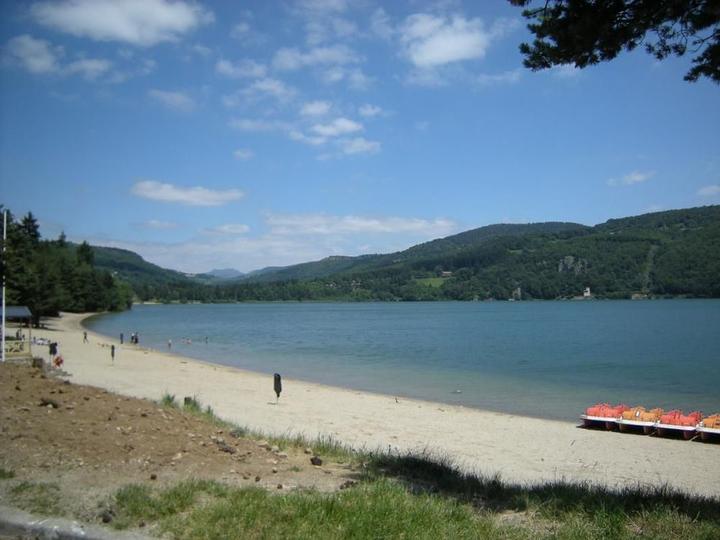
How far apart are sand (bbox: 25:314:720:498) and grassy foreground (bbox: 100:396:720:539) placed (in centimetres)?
377

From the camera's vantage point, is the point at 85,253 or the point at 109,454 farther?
the point at 85,253

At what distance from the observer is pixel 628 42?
20.8ft

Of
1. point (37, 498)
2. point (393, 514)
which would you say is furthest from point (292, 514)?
point (37, 498)

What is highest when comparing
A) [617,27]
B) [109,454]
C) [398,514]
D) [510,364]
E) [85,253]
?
[85,253]

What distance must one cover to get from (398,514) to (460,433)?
45.5 ft

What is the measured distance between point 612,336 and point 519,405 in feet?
158

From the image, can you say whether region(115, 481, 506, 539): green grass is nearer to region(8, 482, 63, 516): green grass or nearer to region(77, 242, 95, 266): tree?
region(8, 482, 63, 516): green grass

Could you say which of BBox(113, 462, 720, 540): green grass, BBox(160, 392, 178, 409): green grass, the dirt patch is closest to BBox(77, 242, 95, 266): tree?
BBox(160, 392, 178, 409): green grass

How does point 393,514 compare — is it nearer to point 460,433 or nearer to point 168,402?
point 168,402

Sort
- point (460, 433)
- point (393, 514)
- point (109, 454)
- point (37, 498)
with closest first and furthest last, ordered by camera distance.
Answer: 1. point (393, 514)
2. point (37, 498)
3. point (109, 454)
4. point (460, 433)

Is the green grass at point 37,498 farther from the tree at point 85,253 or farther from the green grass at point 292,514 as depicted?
the tree at point 85,253

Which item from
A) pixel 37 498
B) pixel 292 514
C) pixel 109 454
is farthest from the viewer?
pixel 109 454

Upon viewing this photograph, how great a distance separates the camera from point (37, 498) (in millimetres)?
4969

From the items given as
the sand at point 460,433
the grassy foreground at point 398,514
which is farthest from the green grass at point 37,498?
the sand at point 460,433
